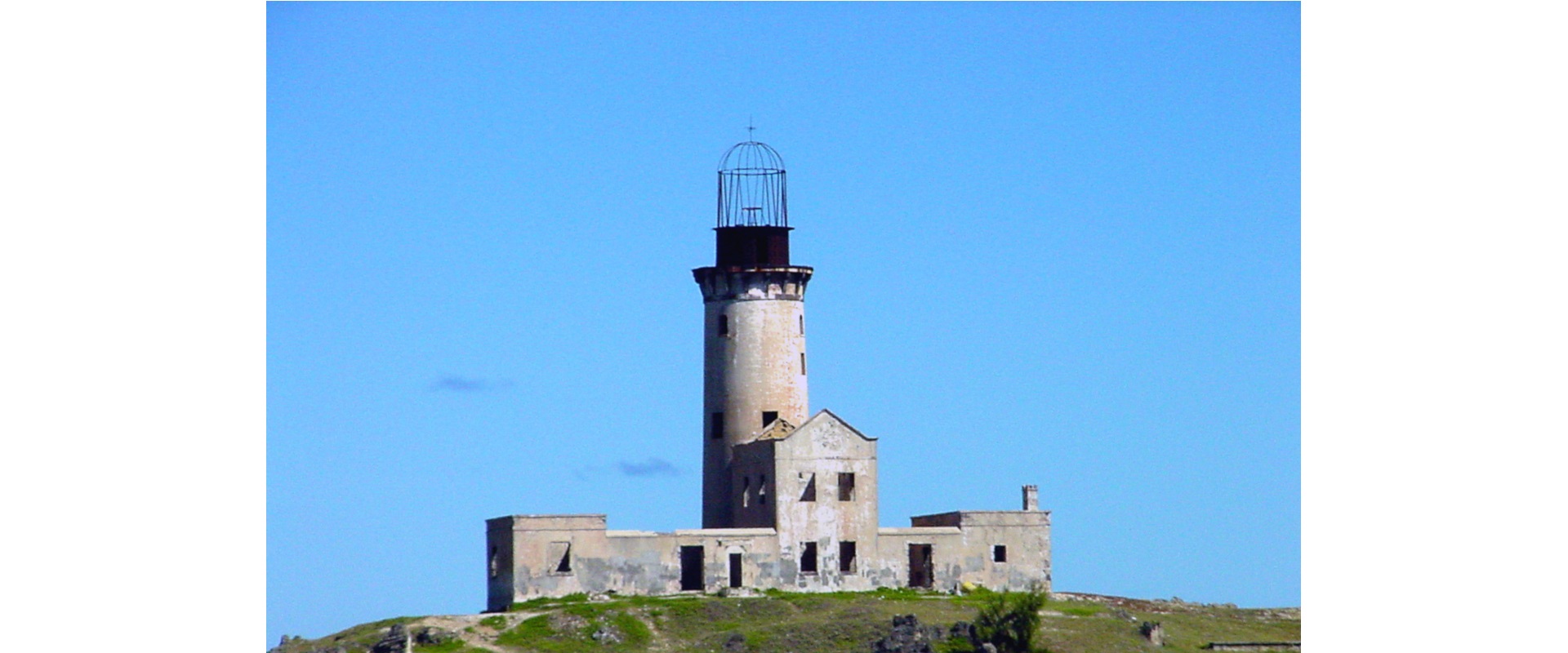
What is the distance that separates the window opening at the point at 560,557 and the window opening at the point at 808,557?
229 inches

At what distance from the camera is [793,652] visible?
53219 mm

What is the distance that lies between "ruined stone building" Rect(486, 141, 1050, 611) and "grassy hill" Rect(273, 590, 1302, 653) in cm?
82

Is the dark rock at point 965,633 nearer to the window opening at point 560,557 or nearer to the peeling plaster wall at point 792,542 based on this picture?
the peeling plaster wall at point 792,542

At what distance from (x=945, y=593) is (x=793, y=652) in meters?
7.66

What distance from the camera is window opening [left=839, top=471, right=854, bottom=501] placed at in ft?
199

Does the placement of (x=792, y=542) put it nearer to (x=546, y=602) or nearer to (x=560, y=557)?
(x=560, y=557)

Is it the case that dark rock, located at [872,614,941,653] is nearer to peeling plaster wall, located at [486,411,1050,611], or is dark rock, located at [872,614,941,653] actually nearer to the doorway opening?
peeling plaster wall, located at [486,411,1050,611]

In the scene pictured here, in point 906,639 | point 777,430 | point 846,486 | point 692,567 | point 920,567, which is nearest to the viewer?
point 906,639

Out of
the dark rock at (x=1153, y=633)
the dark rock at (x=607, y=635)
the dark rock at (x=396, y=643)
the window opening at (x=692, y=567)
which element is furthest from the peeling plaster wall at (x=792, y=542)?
the dark rock at (x=1153, y=633)

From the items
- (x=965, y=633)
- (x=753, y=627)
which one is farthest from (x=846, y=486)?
(x=965, y=633)

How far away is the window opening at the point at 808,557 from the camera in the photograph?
196 feet

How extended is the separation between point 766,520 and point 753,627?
5.48 m

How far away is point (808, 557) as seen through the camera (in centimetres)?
5978
